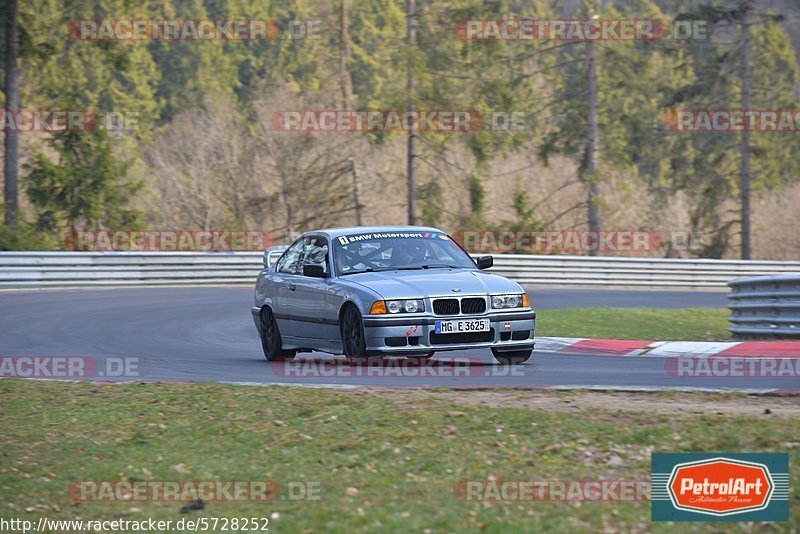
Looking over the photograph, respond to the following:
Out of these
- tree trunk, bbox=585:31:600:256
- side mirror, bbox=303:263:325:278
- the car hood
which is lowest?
the car hood

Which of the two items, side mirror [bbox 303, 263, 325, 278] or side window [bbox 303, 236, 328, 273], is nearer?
side mirror [bbox 303, 263, 325, 278]

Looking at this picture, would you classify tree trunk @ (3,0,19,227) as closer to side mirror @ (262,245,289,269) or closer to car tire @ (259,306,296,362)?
side mirror @ (262,245,289,269)

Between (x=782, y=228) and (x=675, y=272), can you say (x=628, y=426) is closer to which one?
(x=675, y=272)

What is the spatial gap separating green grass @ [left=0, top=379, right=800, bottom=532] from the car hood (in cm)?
187

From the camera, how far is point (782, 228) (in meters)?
40.2

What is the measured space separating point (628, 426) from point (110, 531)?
3427 mm

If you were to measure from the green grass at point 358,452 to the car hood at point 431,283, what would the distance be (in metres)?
1.87

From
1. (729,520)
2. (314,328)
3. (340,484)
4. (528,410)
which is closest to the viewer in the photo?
(729,520)

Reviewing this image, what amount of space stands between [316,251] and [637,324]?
277 inches

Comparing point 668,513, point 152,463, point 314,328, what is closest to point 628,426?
point 668,513

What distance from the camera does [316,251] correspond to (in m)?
12.7

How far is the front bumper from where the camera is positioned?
35.6 ft

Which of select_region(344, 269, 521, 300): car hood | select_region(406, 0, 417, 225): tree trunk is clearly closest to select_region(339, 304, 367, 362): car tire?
select_region(344, 269, 521, 300): car hood

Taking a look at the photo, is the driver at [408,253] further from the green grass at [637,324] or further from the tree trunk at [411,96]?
the tree trunk at [411,96]
